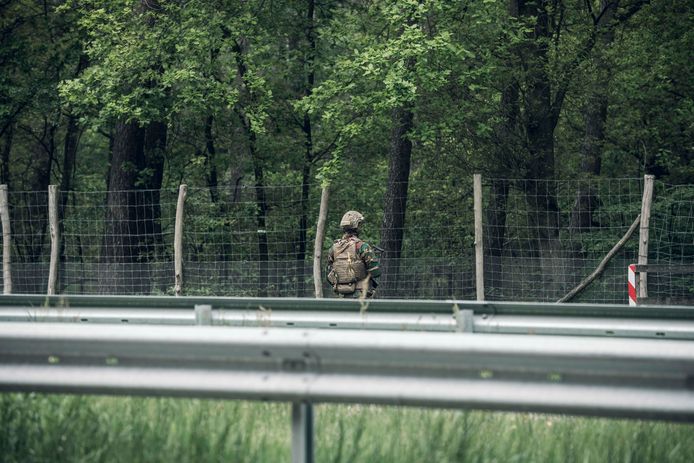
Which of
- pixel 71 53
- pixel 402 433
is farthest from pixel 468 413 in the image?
pixel 71 53

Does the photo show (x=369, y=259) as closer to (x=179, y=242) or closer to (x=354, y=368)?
(x=179, y=242)

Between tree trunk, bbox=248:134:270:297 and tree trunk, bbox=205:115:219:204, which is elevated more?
tree trunk, bbox=205:115:219:204

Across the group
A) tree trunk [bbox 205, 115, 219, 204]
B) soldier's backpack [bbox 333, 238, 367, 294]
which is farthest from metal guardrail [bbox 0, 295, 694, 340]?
tree trunk [bbox 205, 115, 219, 204]

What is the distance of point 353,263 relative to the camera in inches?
474

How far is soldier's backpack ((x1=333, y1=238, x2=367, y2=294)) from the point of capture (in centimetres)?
1204

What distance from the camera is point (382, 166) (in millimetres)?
26016

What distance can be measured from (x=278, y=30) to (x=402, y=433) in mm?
20257

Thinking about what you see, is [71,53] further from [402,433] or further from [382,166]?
[402,433]

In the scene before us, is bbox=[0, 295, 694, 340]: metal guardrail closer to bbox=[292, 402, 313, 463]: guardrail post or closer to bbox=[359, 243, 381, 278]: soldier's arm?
bbox=[292, 402, 313, 463]: guardrail post

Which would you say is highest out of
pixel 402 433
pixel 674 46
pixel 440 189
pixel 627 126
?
pixel 674 46

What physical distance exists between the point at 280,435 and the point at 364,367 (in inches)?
50.0

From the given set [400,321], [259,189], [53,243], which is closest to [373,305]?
[400,321]

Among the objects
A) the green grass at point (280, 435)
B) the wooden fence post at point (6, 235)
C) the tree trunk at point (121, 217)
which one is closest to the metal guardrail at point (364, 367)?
the green grass at point (280, 435)

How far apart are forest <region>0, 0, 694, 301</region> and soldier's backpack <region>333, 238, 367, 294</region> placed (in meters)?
3.03
